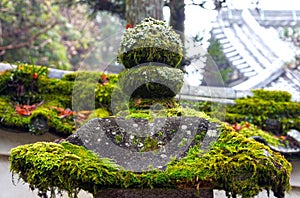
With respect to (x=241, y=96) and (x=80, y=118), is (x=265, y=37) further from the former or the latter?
(x=80, y=118)

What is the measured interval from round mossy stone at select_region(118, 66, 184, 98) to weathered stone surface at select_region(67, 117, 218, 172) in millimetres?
216

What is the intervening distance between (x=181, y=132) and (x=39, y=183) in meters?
0.61

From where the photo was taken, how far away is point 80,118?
10.9ft

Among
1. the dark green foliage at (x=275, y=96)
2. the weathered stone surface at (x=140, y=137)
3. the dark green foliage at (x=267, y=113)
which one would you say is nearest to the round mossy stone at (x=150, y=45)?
the weathered stone surface at (x=140, y=137)

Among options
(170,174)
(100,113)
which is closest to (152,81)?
(170,174)

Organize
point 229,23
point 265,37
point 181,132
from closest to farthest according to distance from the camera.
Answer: point 181,132 → point 265,37 → point 229,23

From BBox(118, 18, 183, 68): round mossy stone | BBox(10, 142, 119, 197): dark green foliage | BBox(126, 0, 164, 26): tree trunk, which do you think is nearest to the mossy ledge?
BBox(10, 142, 119, 197): dark green foliage

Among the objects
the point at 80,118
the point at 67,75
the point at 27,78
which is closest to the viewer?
the point at 80,118

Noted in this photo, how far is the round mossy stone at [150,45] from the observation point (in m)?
2.15

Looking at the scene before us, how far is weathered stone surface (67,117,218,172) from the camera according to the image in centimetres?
186

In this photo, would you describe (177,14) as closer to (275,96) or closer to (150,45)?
(275,96)

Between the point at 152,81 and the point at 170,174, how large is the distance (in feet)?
1.71

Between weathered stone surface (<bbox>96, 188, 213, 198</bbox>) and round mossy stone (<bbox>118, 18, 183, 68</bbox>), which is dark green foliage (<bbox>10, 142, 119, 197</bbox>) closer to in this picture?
weathered stone surface (<bbox>96, 188, 213, 198</bbox>)

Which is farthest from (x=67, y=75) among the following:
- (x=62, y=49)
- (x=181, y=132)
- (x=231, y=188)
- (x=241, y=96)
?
(x=62, y=49)
